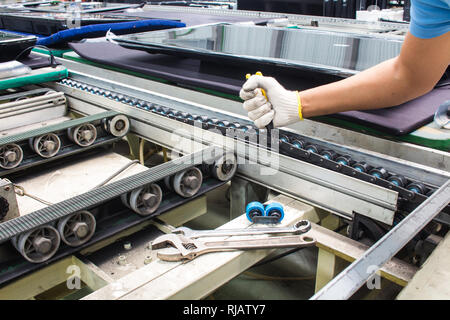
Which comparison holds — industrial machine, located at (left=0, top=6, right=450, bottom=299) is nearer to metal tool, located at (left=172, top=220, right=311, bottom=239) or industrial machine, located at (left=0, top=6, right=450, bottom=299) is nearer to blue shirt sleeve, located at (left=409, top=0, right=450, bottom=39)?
metal tool, located at (left=172, top=220, right=311, bottom=239)

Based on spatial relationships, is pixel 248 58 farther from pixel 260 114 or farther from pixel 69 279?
pixel 69 279

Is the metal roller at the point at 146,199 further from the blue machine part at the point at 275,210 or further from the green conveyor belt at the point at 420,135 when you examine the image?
the green conveyor belt at the point at 420,135

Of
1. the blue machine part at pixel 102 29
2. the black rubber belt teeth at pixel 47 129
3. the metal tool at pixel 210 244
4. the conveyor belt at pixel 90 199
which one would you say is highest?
the blue machine part at pixel 102 29

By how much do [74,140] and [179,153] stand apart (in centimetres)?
43

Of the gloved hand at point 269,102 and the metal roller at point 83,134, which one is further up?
the gloved hand at point 269,102

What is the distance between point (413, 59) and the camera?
1128 mm

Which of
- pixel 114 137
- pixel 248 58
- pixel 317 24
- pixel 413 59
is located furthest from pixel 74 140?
pixel 317 24

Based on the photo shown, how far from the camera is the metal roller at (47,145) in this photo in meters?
1.58

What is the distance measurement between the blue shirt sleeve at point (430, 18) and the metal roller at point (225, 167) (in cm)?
67

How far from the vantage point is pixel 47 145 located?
1.59 m

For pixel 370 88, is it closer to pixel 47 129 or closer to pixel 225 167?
pixel 225 167

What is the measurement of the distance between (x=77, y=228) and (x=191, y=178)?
0.39 m

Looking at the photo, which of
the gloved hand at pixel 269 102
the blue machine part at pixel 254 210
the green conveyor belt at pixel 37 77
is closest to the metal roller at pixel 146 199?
the blue machine part at pixel 254 210

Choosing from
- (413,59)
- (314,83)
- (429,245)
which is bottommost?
(429,245)
